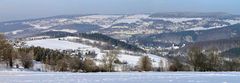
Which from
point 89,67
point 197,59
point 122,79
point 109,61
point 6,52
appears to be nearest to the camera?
point 122,79

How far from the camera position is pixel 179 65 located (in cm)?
13262

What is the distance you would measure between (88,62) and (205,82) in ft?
293

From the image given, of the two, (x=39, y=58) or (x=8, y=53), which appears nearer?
(x=8, y=53)

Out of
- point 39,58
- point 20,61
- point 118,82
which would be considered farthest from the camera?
point 39,58

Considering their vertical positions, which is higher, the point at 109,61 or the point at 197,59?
the point at 197,59

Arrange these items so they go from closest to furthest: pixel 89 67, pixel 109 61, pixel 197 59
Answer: pixel 197 59 → pixel 89 67 → pixel 109 61

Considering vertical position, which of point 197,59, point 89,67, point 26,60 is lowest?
point 89,67

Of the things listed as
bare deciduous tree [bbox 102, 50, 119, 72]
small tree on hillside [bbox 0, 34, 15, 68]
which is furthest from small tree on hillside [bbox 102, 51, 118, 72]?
small tree on hillside [bbox 0, 34, 15, 68]

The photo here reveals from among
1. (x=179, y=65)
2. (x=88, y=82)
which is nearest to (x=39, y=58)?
(x=179, y=65)

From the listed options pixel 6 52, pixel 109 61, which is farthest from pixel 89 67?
pixel 6 52

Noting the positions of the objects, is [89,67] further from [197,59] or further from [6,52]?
[197,59]

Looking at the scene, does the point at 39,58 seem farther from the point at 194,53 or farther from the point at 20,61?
the point at 194,53

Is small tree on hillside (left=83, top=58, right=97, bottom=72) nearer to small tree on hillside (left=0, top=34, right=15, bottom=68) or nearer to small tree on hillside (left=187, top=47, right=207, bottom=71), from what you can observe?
small tree on hillside (left=0, top=34, right=15, bottom=68)

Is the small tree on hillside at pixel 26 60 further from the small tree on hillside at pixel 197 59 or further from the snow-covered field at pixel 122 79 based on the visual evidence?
the snow-covered field at pixel 122 79
